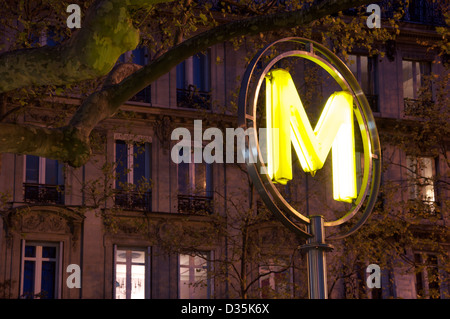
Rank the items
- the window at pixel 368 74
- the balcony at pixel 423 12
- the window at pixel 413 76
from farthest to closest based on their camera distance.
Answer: the balcony at pixel 423 12 < the window at pixel 413 76 < the window at pixel 368 74

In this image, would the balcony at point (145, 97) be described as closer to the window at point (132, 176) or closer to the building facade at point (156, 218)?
the building facade at point (156, 218)

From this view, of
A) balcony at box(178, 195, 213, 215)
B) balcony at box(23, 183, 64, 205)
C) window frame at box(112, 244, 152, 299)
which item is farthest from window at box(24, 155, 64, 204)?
balcony at box(178, 195, 213, 215)

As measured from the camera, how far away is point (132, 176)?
74.2 feet

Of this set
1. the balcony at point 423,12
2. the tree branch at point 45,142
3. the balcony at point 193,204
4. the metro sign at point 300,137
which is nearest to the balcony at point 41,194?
the balcony at point 193,204

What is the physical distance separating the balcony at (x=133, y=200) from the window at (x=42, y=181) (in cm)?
147

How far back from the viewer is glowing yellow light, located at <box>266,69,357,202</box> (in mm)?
6879

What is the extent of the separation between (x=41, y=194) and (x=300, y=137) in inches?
604

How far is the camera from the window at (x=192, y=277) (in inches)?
881

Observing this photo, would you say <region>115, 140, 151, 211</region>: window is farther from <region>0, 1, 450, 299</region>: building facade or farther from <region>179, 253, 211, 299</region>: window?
<region>179, 253, 211, 299</region>: window

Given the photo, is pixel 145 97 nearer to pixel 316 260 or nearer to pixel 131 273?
pixel 131 273

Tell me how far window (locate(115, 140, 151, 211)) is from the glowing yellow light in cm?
1450

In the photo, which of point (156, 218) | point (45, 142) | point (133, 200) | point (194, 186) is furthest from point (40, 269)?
point (45, 142)
